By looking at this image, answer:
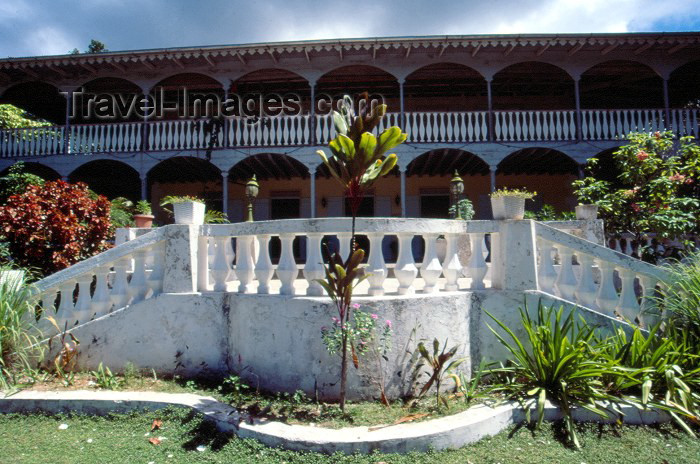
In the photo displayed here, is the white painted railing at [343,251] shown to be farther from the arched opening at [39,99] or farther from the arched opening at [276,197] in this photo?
the arched opening at [39,99]

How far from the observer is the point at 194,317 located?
12.4ft

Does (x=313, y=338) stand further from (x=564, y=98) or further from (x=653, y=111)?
(x=564, y=98)

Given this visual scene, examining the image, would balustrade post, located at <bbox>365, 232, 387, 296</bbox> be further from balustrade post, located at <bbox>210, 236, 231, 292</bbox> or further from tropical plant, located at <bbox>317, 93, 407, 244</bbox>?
balustrade post, located at <bbox>210, 236, 231, 292</bbox>

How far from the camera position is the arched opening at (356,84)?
42.6ft

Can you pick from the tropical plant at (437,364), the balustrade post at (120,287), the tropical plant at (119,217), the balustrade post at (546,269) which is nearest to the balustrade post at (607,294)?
the balustrade post at (546,269)

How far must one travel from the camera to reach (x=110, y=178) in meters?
15.5

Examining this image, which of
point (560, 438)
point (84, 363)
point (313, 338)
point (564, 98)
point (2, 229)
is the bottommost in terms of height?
point (560, 438)

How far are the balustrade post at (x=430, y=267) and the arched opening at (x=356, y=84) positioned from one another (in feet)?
33.5

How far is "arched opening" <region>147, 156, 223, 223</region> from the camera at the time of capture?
13.9m

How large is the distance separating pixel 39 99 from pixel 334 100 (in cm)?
1039

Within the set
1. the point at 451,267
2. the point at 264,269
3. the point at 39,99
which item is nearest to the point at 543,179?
the point at 451,267

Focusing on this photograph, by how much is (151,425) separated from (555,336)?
119 inches

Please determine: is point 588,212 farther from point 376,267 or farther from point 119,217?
point 119,217

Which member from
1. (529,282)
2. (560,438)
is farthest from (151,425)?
(529,282)
